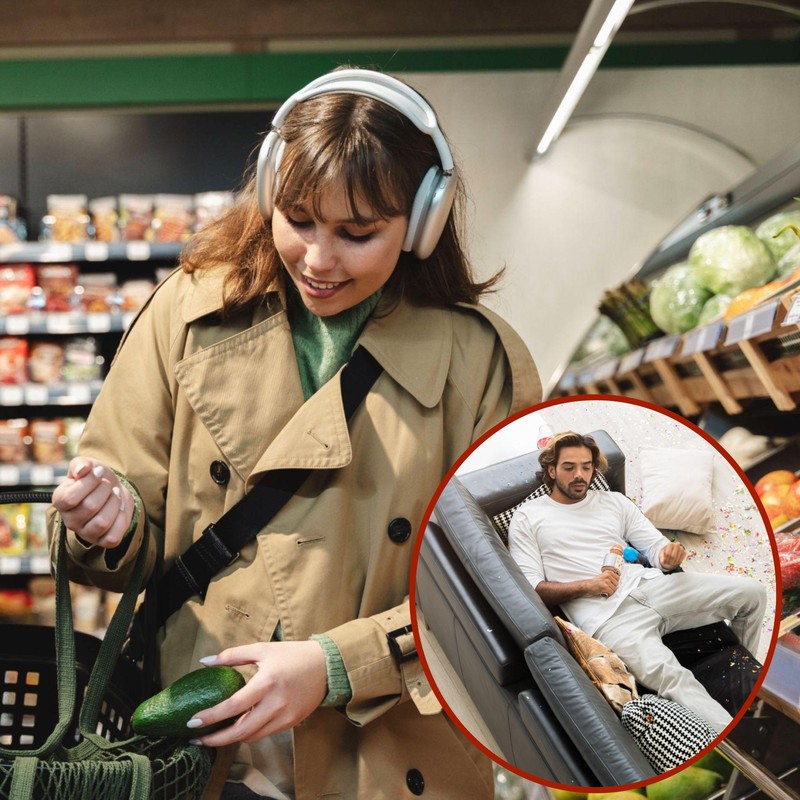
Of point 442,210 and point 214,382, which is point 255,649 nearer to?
point 214,382

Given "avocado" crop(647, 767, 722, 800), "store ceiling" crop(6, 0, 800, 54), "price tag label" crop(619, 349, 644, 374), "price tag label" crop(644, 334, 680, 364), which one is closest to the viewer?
"avocado" crop(647, 767, 722, 800)

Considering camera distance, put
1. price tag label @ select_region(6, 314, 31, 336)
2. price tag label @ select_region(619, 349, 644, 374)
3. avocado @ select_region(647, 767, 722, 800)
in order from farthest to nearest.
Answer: price tag label @ select_region(6, 314, 31, 336), price tag label @ select_region(619, 349, 644, 374), avocado @ select_region(647, 767, 722, 800)

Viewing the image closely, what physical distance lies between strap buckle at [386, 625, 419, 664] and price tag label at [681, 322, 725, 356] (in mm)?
1386

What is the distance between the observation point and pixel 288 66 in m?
4.59

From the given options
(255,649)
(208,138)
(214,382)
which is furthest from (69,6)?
(255,649)

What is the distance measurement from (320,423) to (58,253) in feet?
10.3

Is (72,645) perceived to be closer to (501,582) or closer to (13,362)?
(501,582)

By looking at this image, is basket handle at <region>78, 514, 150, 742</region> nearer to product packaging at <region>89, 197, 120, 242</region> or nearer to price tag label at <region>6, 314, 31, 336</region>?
price tag label at <region>6, 314, 31, 336</region>

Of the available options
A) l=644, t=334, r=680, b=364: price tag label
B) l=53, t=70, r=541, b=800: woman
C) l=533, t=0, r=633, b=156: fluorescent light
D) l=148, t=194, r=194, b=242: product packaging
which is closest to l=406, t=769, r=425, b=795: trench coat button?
l=53, t=70, r=541, b=800: woman

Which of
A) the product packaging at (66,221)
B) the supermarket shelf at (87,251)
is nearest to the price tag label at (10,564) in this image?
the supermarket shelf at (87,251)

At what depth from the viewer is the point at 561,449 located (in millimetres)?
967

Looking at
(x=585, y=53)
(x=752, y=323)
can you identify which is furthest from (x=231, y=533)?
(x=585, y=53)

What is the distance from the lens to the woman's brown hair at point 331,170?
1.19 meters

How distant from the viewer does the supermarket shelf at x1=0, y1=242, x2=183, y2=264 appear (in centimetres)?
402
